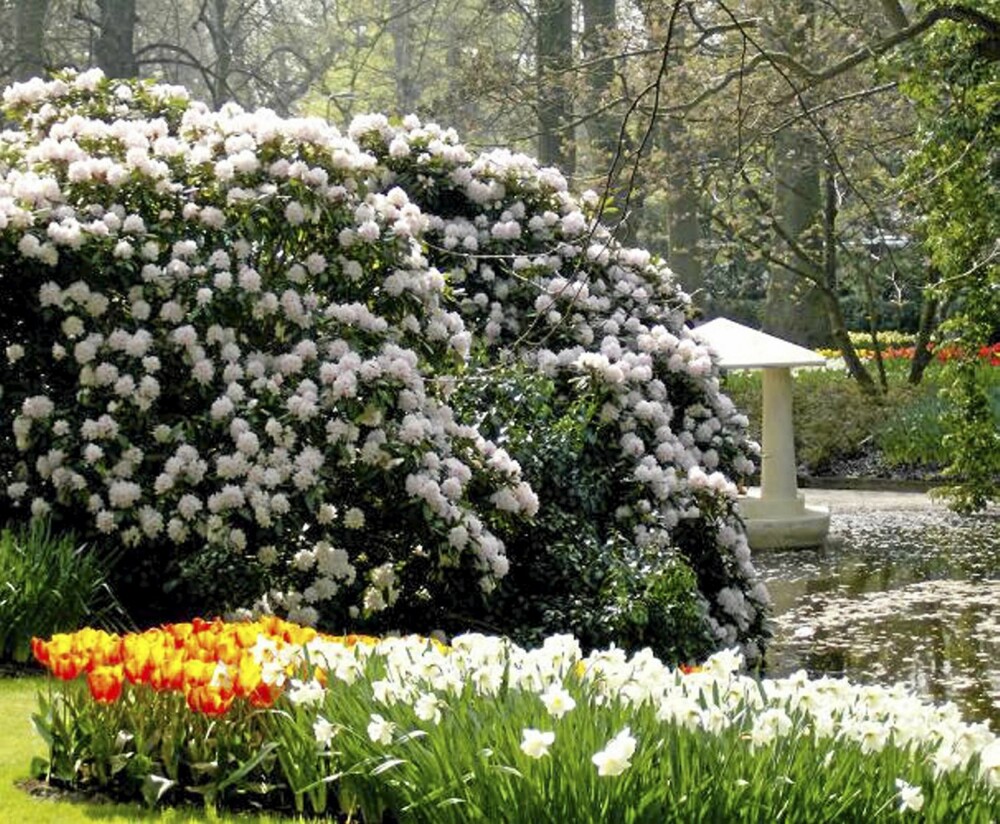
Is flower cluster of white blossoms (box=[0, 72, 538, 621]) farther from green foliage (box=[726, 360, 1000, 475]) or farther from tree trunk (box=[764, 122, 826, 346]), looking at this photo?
tree trunk (box=[764, 122, 826, 346])

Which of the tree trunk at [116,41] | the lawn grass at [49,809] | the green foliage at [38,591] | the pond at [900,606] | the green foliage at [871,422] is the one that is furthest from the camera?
the tree trunk at [116,41]

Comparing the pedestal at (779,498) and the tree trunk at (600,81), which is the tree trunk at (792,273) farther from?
the pedestal at (779,498)

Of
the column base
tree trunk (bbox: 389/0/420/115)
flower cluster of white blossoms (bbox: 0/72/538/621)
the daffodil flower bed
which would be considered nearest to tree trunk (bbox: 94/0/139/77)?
tree trunk (bbox: 389/0/420/115)

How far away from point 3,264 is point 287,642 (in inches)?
99.3

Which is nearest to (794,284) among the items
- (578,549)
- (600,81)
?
(600,81)

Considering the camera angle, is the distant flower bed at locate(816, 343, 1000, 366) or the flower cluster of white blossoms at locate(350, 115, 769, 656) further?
the distant flower bed at locate(816, 343, 1000, 366)

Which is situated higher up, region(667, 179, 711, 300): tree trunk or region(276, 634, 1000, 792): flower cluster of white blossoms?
region(667, 179, 711, 300): tree trunk

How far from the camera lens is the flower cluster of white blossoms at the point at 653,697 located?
3775mm

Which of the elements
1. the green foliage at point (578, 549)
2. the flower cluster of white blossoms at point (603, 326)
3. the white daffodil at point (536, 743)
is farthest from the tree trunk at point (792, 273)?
the white daffodil at point (536, 743)

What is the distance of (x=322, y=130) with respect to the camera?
736 centimetres

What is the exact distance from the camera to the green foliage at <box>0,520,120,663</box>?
19.5ft

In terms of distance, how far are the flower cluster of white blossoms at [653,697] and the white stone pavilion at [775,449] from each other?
8525mm

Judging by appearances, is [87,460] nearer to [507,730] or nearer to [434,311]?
[434,311]

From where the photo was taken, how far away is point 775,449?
13938 millimetres
